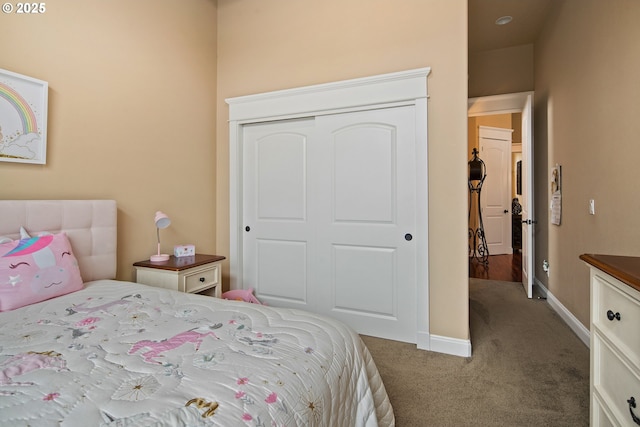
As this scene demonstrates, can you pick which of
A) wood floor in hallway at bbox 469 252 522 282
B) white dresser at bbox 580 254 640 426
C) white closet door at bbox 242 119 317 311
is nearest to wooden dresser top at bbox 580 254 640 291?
white dresser at bbox 580 254 640 426

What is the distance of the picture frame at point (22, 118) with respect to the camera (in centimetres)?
177

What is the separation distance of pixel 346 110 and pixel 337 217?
0.91 metres

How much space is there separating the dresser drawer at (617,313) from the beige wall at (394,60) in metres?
1.04

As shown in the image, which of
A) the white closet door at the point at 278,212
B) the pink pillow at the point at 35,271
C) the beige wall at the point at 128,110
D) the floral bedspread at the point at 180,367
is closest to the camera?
the floral bedspread at the point at 180,367

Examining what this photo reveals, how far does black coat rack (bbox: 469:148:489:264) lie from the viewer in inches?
230

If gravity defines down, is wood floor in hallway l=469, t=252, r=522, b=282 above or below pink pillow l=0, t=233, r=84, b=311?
below

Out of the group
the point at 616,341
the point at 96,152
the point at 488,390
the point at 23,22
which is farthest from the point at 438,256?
the point at 23,22

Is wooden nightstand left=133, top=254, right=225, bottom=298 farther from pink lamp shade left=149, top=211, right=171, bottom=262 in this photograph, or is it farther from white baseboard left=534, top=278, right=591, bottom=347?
white baseboard left=534, top=278, right=591, bottom=347

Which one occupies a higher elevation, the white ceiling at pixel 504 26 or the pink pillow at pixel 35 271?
the white ceiling at pixel 504 26

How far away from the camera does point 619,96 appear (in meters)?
2.08

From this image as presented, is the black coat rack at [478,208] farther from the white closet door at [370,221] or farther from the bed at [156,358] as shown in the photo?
the bed at [156,358]

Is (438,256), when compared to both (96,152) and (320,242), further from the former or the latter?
(96,152)

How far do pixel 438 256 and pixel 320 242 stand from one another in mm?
999

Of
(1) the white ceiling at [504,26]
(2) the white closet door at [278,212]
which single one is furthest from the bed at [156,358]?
(1) the white ceiling at [504,26]
